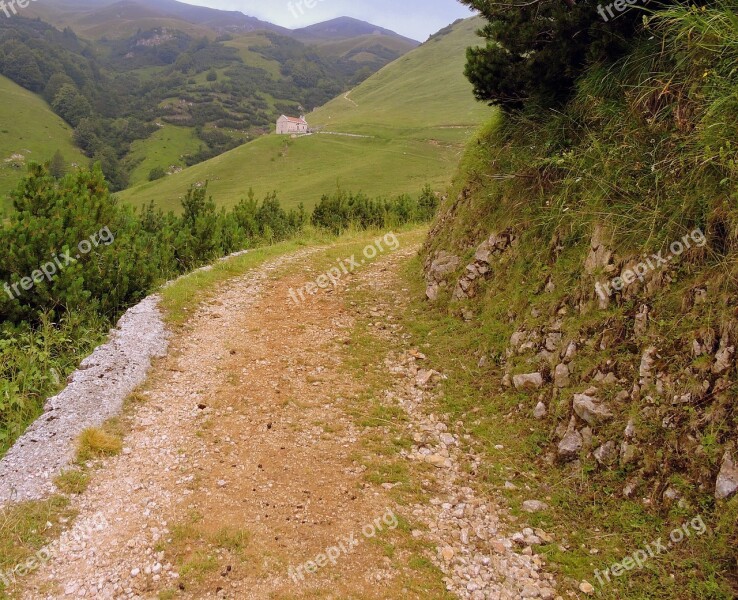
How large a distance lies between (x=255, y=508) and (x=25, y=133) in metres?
173

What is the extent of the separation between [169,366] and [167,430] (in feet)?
5.45

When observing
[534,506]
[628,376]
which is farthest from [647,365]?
[534,506]

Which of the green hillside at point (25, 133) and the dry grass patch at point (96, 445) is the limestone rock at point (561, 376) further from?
the green hillside at point (25, 133)

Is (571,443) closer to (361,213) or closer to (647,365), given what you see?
(647,365)

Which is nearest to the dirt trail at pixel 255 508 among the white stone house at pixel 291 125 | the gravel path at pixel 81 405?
the gravel path at pixel 81 405

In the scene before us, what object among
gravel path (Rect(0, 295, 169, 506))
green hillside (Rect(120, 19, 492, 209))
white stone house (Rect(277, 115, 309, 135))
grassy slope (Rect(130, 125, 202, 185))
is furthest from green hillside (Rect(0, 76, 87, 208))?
gravel path (Rect(0, 295, 169, 506))

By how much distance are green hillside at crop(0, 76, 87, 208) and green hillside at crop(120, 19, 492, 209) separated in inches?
1954

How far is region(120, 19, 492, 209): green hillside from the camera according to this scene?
68250 mm

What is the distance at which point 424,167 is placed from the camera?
244ft

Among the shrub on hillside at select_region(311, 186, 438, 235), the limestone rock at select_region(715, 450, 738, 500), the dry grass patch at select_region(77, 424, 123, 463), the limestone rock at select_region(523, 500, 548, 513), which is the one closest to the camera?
the limestone rock at select_region(715, 450, 738, 500)

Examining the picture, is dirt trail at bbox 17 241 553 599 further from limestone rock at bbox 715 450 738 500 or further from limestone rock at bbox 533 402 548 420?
limestone rock at bbox 715 450 738 500

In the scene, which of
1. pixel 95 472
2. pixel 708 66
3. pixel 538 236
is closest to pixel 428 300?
pixel 538 236

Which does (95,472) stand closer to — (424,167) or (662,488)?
(662,488)

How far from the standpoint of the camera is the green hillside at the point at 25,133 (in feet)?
390
